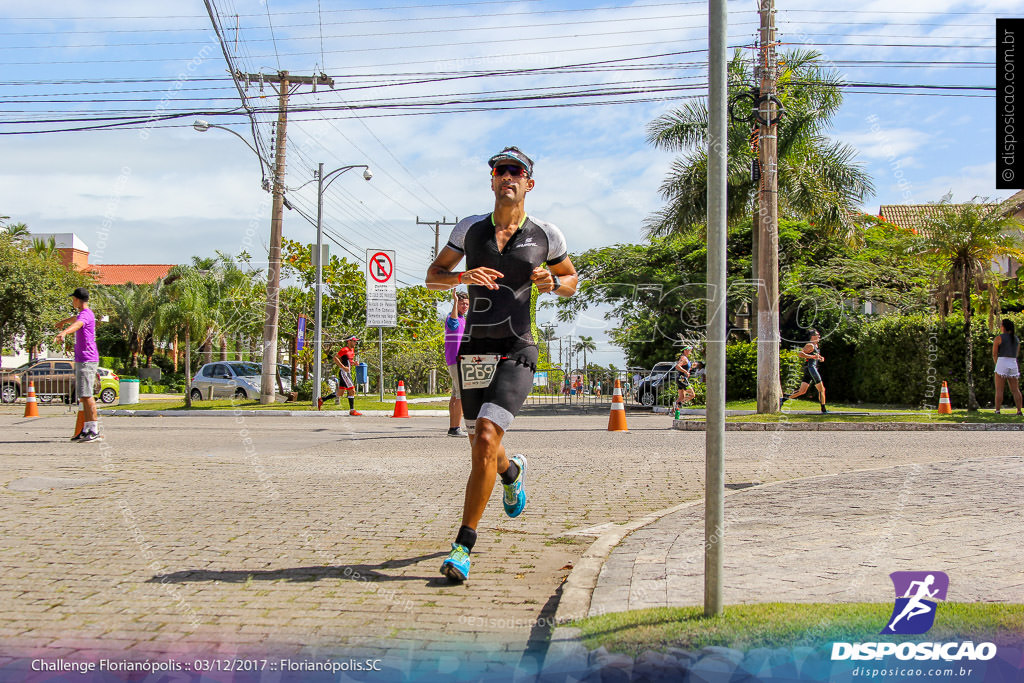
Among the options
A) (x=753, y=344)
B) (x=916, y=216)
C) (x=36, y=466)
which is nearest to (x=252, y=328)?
(x=753, y=344)

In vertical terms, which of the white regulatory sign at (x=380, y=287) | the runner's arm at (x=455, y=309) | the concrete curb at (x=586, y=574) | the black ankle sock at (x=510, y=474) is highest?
the white regulatory sign at (x=380, y=287)

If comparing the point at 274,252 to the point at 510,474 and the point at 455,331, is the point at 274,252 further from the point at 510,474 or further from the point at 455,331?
the point at 510,474

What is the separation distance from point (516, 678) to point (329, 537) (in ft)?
8.27

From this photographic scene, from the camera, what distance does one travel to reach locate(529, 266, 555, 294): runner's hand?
451 cm

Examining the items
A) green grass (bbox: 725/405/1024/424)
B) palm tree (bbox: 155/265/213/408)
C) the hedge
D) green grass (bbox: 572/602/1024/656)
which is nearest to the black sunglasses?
green grass (bbox: 572/602/1024/656)

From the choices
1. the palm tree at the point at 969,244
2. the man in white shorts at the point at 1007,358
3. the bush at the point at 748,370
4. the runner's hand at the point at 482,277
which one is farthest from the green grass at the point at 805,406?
the runner's hand at the point at 482,277

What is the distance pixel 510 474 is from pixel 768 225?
13332 millimetres

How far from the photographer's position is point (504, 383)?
455 centimetres

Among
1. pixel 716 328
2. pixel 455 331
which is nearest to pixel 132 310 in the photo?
pixel 455 331

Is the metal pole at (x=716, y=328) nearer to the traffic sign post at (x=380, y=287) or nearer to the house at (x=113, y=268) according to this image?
the traffic sign post at (x=380, y=287)

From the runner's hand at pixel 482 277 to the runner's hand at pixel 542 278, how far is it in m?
0.18

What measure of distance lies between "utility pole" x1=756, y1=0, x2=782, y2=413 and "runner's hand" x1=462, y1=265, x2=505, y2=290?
43.8 ft

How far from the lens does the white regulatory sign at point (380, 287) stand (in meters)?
23.8

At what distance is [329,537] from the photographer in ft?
17.2
